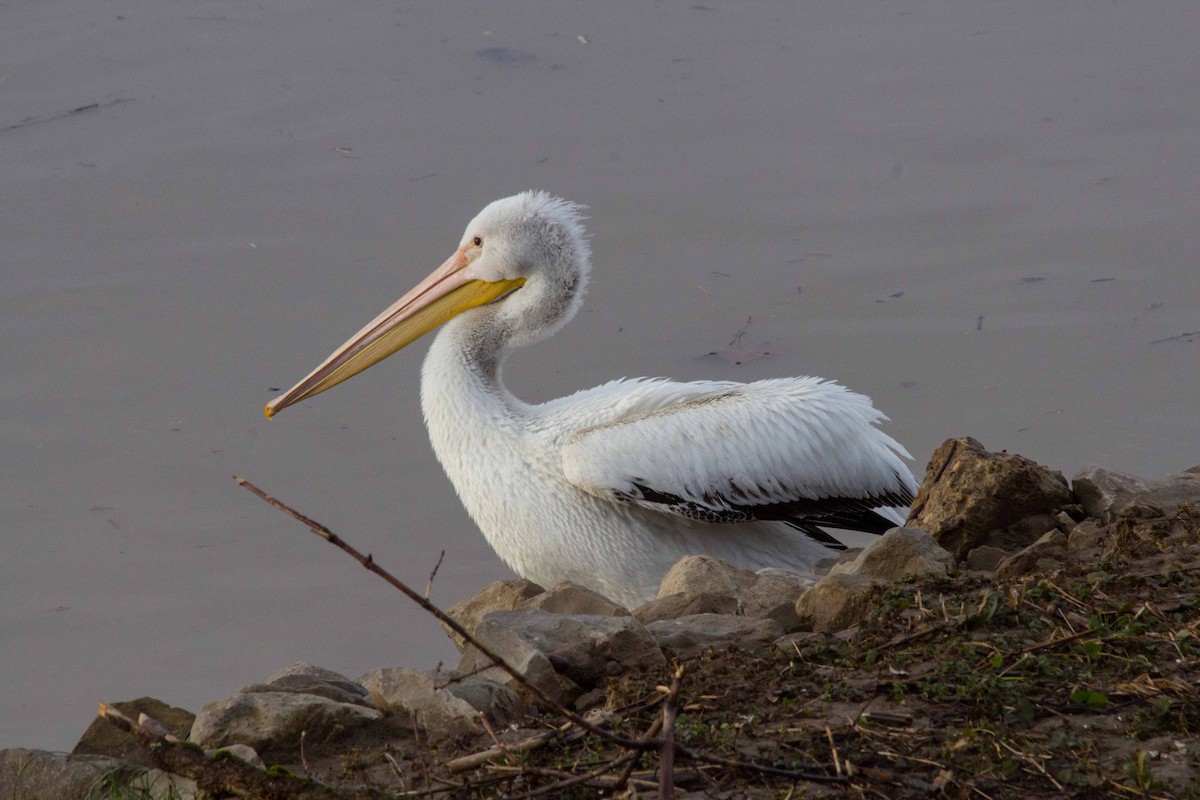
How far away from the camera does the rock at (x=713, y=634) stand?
3160mm

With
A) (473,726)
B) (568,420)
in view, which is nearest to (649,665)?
(473,726)

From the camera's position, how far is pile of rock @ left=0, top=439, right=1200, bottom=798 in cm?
285

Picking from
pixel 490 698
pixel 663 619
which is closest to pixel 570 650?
pixel 490 698

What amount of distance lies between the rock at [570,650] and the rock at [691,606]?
533 mm

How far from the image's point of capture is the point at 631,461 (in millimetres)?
4629

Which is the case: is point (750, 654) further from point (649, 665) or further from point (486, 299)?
point (486, 299)

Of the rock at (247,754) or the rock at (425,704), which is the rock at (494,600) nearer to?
the rock at (425,704)

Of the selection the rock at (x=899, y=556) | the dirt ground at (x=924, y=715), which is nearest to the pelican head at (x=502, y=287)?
the rock at (x=899, y=556)

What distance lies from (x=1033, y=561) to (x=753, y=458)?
1376mm

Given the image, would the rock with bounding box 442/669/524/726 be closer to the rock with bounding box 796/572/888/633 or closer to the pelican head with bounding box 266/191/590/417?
the rock with bounding box 796/572/888/633

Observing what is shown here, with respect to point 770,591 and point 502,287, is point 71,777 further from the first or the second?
point 502,287

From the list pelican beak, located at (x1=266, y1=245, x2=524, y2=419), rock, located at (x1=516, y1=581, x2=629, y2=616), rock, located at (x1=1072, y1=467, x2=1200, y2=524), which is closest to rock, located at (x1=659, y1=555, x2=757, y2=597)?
rock, located at (x1=516, y1=581, x2=629, y2=616)

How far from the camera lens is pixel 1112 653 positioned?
109 inches

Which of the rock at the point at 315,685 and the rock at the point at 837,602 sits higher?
the rock at the point at 837,602
